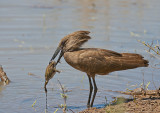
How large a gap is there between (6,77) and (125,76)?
8.51 feet

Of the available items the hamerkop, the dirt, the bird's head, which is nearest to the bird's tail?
the hamerkop

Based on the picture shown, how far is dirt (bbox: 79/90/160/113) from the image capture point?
6.20m

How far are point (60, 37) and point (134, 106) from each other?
202 inches

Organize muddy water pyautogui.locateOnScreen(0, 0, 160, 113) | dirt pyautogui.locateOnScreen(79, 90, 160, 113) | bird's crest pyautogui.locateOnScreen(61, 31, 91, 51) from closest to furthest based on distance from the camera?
1. dirt pyautogui.locateOnScreen(79, 90, 160, 113)
2. bird's crest pyautogui.locateOnScreen(61, 31, 91, 51)
3. muddy water pyautogui.locateOnScreen(0, 0, 160, 113)

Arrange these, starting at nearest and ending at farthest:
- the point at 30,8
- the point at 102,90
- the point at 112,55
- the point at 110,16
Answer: the point at 112,55
the point at 102,90
the point at 110,16
the point at 30,8

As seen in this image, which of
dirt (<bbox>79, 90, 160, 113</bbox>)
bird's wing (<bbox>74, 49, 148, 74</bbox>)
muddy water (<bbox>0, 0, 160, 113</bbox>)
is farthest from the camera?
muddy water (<bbox>0, 0, 160, 113</bbox>)

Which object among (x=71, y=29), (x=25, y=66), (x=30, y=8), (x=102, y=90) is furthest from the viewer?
(x=30, y=8)

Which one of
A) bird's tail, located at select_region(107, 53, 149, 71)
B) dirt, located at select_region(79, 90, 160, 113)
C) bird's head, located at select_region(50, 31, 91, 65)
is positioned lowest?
dirt, located at select_region(79, 90, 160, 113)

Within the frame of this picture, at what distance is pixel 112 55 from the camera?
23.3ft

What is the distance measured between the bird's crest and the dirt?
121 cm

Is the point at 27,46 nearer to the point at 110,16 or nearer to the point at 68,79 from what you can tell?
the point at 68,79

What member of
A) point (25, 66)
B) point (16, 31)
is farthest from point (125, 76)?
point (16, 31)

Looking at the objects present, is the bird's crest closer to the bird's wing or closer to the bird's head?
the bird's head

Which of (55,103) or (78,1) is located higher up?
(78,1)
